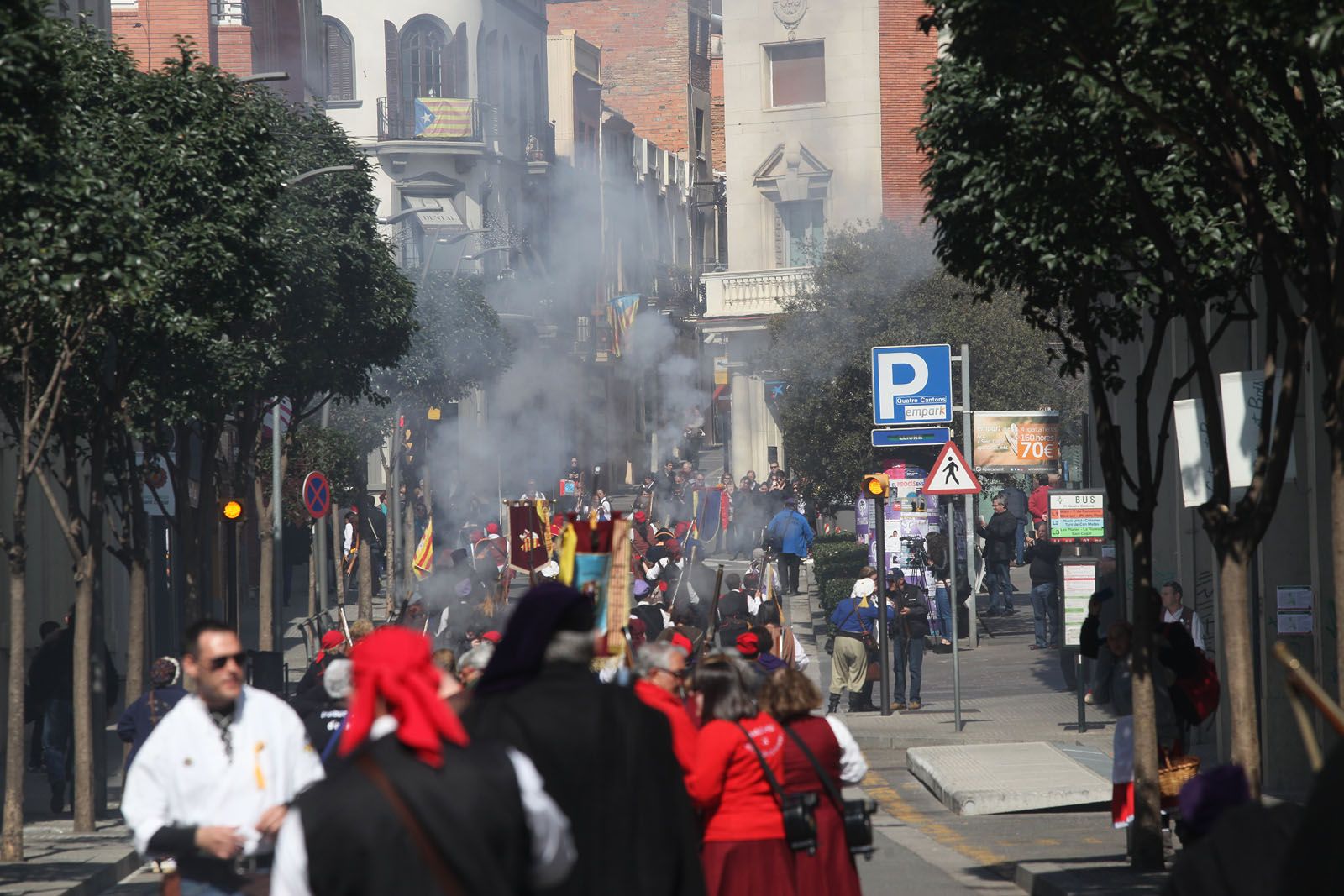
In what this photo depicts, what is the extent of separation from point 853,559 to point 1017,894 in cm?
1974

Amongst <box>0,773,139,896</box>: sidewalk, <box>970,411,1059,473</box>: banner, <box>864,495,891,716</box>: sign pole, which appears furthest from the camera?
<box>970,411,1059,473</box>: banner

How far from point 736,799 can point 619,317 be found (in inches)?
2932

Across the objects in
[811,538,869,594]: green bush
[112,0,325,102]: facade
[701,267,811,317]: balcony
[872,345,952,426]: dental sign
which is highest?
[112,0,325,102]: facade

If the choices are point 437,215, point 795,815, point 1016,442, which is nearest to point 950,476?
point 1016,442

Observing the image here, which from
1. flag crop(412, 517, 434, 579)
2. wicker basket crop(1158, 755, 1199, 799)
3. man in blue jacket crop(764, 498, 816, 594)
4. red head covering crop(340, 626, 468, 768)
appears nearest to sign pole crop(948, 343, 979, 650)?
man in blue jacket crop(764, 498, 816, 594)

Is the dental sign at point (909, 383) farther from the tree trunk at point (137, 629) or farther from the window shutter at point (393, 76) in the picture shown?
the window shutter at point (393, 76)

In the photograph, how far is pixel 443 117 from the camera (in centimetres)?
6262

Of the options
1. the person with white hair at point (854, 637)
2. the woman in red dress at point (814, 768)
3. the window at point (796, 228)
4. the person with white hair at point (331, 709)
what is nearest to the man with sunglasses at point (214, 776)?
the woman in red dress at point (814, 768)

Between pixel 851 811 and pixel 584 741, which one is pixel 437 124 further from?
pixel 584 741

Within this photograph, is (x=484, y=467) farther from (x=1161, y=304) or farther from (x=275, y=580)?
(x=1161, y=304)

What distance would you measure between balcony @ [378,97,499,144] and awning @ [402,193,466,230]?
1.75 m

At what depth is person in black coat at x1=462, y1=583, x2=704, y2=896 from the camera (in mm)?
4945

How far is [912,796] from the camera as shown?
53.2 ft

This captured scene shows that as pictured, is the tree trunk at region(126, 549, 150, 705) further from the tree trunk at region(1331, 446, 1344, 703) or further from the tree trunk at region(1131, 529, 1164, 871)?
the tree trunk at region(1331, 446, 1344, 703)
